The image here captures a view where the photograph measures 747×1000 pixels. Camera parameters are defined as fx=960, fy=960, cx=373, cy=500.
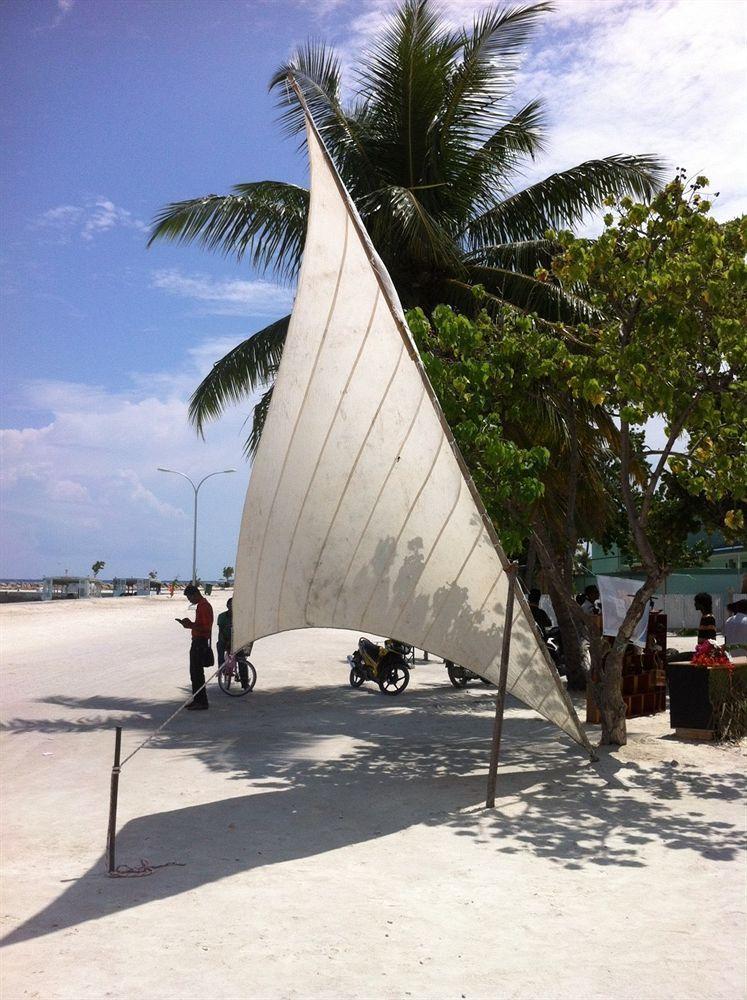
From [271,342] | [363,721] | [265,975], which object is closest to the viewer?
[265,975]

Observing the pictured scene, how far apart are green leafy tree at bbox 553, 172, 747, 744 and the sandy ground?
7.98 ft

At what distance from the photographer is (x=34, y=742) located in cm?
1130

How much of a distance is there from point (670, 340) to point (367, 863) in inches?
234

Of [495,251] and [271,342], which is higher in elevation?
[495,251]

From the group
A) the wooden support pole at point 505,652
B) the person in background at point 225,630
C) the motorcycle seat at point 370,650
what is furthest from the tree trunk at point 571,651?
the wooden support pole at point 505,652

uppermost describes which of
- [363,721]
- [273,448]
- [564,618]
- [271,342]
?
[271,342]

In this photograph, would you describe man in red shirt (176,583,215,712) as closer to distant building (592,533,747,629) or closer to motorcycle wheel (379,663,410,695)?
motorcycle wheel (379,663,410,695)

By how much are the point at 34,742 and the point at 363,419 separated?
632 cm

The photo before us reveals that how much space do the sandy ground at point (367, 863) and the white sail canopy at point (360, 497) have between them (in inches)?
59.8

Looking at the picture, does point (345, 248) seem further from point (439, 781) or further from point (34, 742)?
point (34, 742)

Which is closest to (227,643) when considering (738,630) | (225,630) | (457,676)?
(225,630)

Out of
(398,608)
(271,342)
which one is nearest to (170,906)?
(398,608)

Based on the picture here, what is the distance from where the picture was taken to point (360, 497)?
8.02 meters

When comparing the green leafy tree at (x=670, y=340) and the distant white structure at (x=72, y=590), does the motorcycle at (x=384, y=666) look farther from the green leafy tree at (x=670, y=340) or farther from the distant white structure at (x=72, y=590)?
the distant white structure at (x=72, y=590)
